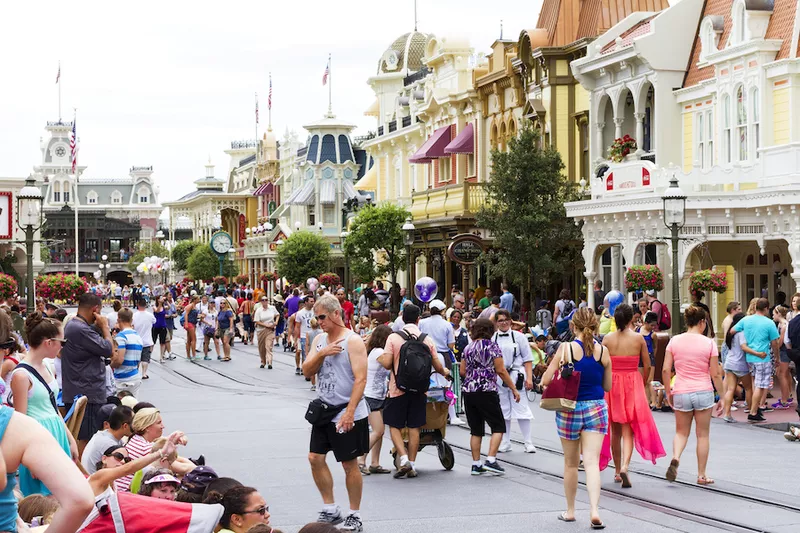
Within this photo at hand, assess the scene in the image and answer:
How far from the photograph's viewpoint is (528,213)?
105 feet

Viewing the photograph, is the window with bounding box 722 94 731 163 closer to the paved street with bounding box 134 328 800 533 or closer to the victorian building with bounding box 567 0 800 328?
the victorian building with bounding box 567 0 800 328

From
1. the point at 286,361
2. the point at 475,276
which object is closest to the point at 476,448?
the point at 286,361

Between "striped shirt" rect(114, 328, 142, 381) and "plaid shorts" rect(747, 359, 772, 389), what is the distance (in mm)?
8164

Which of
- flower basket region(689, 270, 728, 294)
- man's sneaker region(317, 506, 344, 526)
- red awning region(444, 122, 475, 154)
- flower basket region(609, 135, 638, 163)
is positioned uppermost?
red awning region(444, 122, 475, 154)

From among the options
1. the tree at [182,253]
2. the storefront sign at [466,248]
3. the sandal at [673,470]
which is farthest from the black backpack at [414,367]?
the tree at [182,253]

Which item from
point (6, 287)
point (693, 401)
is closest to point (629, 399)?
point (693, 401)

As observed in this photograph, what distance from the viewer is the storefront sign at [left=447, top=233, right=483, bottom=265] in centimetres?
3591

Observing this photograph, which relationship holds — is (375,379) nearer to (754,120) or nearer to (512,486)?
(512,486)

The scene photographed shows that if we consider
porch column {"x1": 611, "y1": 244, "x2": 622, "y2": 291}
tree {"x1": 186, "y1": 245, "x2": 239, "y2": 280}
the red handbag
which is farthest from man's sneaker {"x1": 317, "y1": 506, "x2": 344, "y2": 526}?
tree {"x1": 186, "y1": 245, "x2": 239, "y2": 280}

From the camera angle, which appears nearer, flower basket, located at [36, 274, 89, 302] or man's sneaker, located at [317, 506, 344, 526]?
man's sneaker, located at [317, 506, 344, 526]

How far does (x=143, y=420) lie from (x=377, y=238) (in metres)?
38.3

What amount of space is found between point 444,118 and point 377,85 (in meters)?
14.4

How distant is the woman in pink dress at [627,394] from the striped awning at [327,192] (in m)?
64.4

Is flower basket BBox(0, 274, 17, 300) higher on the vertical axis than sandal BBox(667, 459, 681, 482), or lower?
higher
